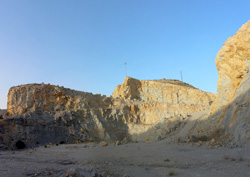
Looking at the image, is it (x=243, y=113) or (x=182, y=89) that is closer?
(x=243, y=113)

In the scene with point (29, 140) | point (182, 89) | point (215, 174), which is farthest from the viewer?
point (182, 89)

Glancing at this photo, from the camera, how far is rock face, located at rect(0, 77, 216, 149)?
2353 centimetres

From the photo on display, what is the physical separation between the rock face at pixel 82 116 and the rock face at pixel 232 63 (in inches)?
282

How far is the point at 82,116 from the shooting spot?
27812mm

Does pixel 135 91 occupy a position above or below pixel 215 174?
above

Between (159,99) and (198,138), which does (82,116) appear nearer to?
(159,99)

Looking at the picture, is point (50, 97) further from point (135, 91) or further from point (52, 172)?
point (52, 172)

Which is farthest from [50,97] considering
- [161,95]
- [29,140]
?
[161,95]

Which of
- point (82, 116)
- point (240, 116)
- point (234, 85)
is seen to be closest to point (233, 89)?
point (234, 85)

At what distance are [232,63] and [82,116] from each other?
19741 mm

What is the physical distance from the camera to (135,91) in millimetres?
37688

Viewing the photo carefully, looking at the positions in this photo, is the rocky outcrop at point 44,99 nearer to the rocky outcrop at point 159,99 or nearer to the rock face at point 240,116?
the rocky outcrop at point 159,99

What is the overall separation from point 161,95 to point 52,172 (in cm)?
3129

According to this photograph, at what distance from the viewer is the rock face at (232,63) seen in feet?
44.3
